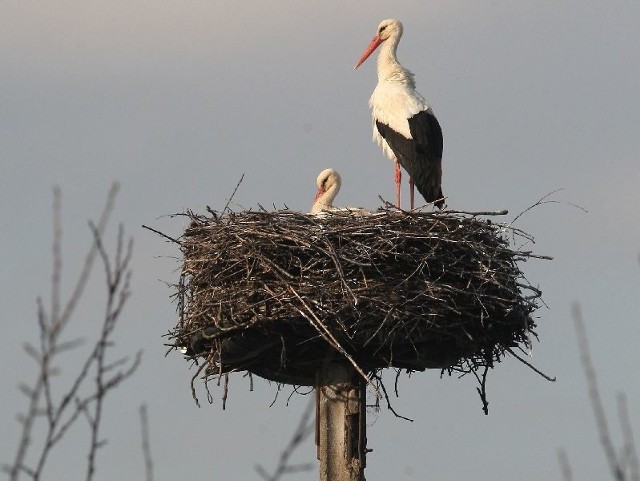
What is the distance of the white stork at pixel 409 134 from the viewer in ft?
32.7

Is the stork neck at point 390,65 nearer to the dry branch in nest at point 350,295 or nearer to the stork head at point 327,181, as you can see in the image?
the stork head at point 327,181

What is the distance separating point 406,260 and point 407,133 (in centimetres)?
292

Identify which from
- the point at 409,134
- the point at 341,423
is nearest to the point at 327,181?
the point at 409,134

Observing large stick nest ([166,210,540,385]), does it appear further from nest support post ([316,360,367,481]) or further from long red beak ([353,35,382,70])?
long red beak ([353,35,382,70])

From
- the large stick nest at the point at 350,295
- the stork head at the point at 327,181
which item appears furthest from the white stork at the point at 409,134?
the large stick nest at the point at 350,295

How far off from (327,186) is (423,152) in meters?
0.78

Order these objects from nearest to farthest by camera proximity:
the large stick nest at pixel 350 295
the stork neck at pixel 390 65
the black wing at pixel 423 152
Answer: the large stick nest at pixel 350 295, the black wing at pixel 423 152, the stork neck at pixel 390 65

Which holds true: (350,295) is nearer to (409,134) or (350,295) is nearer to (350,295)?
(350,295)

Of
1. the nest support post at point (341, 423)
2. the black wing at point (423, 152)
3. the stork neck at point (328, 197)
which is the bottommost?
the nest support post at point (341, 423)

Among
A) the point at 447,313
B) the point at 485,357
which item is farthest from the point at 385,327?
the point at 485,357

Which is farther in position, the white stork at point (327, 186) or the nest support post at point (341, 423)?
the white stork at point (327, 186)

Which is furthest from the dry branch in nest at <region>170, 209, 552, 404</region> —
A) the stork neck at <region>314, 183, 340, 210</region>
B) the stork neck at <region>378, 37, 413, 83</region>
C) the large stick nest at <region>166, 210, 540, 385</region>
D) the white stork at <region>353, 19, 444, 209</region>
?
the stork neck at <region>378, 37, 413, 83</region>

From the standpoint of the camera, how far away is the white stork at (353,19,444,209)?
997 cm

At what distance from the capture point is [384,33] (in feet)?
36.8
